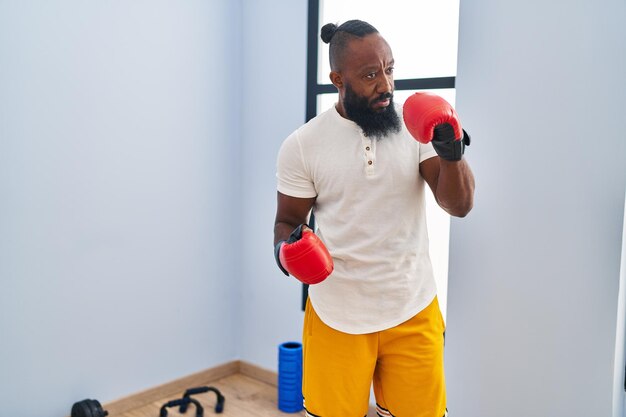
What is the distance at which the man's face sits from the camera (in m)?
1.66

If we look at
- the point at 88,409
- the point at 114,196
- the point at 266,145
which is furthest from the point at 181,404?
the point at 266,145

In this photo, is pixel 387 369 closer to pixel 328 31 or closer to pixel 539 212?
pixel 539 212

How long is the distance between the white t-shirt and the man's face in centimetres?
4

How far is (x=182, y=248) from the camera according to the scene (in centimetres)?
306

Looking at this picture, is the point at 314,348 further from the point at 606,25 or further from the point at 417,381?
the point at 606,25

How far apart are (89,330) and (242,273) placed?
2.96ft

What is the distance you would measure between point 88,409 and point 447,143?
193 centimetres

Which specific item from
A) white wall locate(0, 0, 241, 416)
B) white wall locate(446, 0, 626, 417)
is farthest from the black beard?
white wall locate(0, 0, 241, 416)

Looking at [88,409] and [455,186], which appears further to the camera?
[88,409]

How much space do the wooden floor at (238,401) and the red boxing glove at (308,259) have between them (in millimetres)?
1497

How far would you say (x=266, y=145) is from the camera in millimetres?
3141

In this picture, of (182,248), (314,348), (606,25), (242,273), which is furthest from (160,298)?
(606,25)

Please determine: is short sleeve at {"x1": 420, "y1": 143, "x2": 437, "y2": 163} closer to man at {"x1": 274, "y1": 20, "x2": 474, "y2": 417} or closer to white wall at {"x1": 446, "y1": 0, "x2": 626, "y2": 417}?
man at {"x1": 274, "y1": 20, "x2": 474, "y2": 417}

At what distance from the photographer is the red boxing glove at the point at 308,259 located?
5.16 feet
